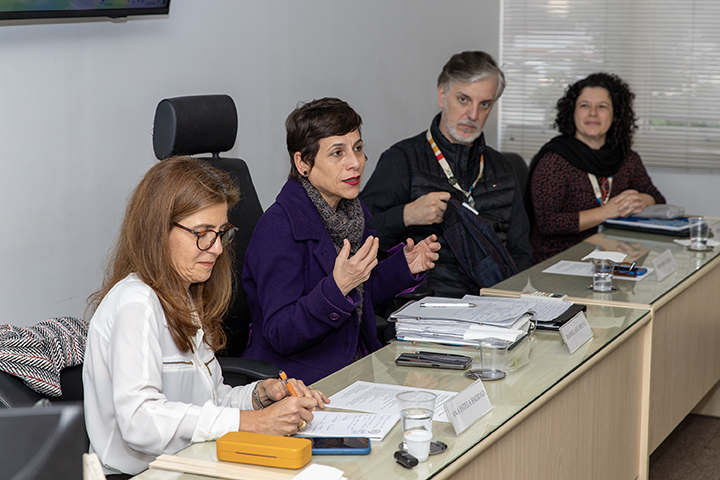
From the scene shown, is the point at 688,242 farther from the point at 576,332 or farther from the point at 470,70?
the point at 576,332

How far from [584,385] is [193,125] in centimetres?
130

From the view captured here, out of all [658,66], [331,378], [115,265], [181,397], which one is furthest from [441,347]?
[658,66]

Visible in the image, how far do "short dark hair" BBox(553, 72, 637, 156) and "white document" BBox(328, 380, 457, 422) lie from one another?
7.65 feet

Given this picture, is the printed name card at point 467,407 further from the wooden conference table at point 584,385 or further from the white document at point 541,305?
the white document at point 541,305

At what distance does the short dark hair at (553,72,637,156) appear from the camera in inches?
Answer: 142

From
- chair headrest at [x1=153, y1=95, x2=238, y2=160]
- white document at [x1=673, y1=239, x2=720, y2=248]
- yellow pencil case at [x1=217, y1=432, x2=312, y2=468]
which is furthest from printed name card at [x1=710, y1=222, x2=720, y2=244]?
yellow pencil case at [x1=217, y1=432, x2=312, y2=468]

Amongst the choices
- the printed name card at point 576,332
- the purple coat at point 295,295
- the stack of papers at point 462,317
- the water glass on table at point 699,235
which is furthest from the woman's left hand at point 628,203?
the purple coat at point 295,295

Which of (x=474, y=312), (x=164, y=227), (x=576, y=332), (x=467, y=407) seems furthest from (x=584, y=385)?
(x=164, y=227)

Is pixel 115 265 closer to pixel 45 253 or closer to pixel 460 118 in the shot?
pixel 45 253

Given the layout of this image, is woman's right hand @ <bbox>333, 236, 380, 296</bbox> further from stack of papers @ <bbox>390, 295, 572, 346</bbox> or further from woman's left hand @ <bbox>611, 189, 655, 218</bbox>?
woman's left hand @ <bbox>611, 189, 655, 218</bbox>

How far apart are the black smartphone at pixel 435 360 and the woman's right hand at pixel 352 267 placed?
215 mm

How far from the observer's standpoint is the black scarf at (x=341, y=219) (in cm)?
216

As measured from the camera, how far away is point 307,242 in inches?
83.0

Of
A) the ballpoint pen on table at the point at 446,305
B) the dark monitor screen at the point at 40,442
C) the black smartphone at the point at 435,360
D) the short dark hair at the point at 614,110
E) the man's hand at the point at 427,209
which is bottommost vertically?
the black smartphone at the point at 435,360
